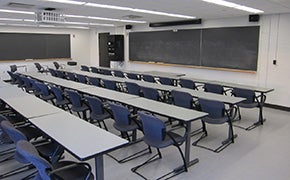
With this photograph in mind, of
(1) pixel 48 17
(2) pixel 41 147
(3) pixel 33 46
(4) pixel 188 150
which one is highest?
(1) pixel 48 17

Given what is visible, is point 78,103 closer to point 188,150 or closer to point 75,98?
point 75,98

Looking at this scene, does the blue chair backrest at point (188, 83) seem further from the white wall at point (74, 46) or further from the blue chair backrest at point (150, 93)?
the white wall at point (74, 46)

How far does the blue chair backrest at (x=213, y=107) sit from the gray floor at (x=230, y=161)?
557 millimetres

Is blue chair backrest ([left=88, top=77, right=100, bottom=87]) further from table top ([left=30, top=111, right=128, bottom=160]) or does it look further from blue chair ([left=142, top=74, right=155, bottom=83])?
table top ([left=30, top=111, right=128, bottom=160])

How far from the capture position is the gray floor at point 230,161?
11.0 feet

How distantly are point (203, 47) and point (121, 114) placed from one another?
5653mm

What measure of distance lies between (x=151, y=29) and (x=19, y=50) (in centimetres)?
639

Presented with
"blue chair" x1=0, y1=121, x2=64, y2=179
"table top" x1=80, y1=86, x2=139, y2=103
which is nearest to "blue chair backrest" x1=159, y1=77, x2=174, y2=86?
"table top" x1=80, y1=86, x2=139, y2=103

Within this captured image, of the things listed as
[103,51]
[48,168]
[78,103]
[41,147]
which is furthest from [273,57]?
[103,51]

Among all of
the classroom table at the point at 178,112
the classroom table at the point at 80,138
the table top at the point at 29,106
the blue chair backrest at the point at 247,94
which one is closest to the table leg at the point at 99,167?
the classroom table at the point at 80,138

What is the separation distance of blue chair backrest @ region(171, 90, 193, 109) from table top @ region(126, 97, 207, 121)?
80 cm

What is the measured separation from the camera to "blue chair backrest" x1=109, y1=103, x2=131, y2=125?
145 inches

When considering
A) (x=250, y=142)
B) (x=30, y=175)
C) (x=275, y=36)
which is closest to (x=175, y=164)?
(x=250, y=142)

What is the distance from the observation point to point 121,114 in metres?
3.77
